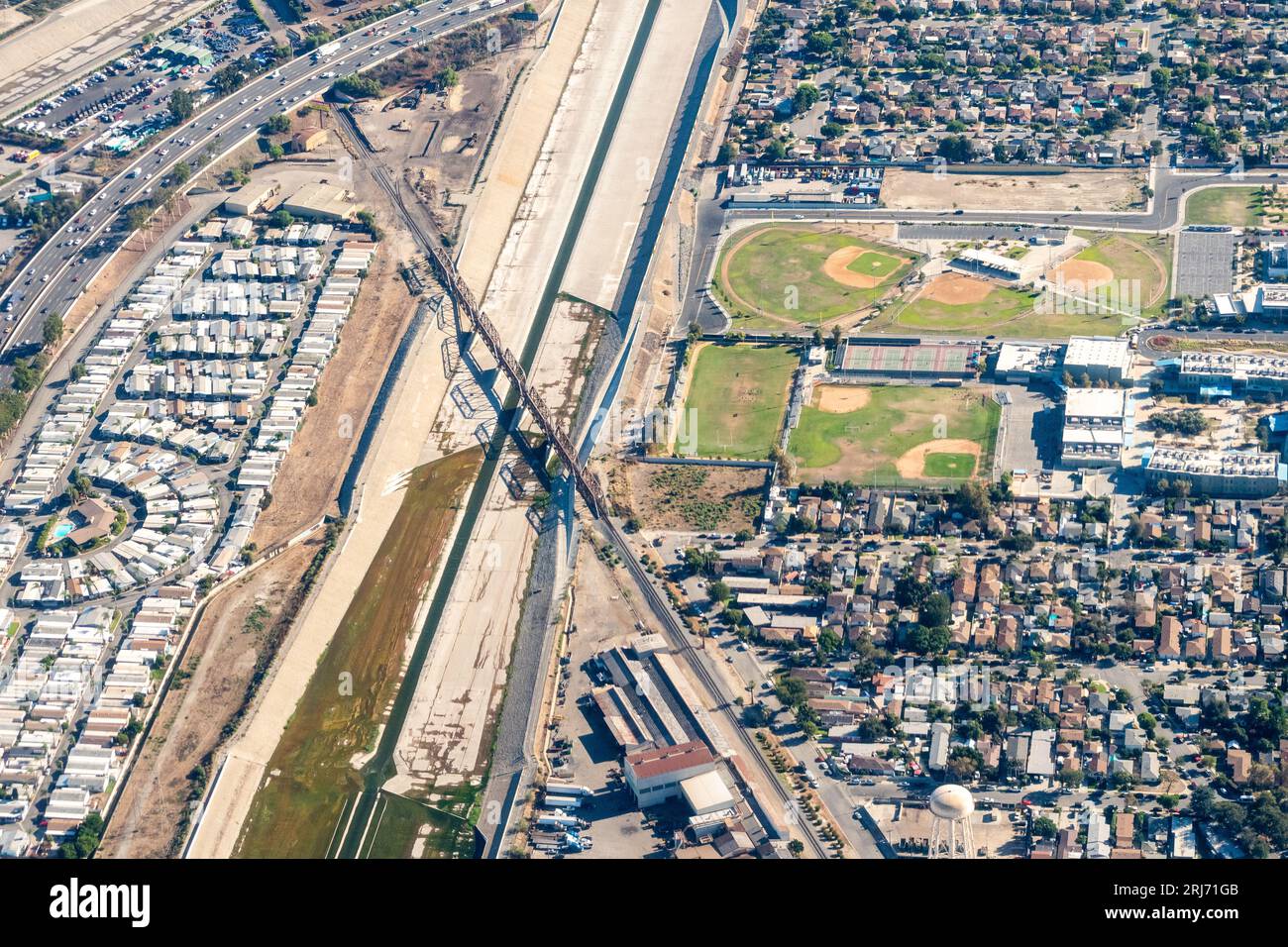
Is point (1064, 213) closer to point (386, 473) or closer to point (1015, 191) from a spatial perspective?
point (1015, 191)

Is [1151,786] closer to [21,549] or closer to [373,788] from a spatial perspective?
[373,788]

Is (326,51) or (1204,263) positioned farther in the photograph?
(326,51)

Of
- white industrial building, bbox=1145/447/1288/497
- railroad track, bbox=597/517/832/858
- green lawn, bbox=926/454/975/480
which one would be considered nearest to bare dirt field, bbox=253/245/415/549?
railroad track, bbox=597/517/832/858

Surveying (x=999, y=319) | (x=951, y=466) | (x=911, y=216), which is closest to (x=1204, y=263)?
(x=999, y=319)

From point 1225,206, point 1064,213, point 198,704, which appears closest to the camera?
point 198,704

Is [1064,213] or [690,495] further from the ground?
[1064,213]

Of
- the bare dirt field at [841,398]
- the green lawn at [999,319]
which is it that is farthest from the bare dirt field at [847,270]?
the bare dirt field at [841,398]

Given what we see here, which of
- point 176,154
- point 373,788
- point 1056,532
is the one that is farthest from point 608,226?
point 373,788
